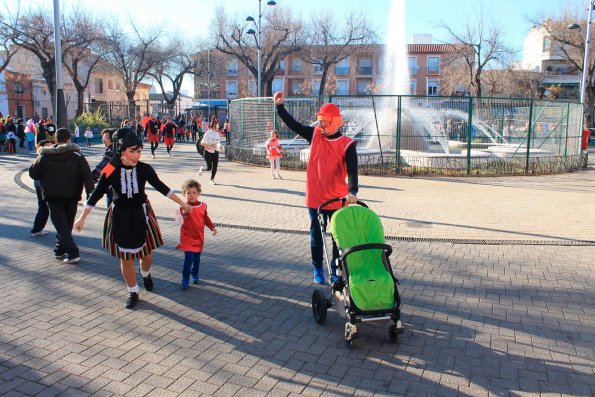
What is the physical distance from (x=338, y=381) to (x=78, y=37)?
3435cm

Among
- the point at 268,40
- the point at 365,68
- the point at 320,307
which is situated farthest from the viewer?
the point at 365,68

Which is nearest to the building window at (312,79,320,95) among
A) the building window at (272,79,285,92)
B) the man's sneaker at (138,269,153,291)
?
the building window at (272,79,285,92)

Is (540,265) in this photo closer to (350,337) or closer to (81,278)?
(350,337)

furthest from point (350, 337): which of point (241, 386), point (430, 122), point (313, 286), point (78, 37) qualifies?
point (78, 37)

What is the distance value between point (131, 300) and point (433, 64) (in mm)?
70276

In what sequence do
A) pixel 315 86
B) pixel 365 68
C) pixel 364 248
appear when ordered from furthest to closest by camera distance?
pixel 365 68 → pixel 315 86 → pixel 364 248

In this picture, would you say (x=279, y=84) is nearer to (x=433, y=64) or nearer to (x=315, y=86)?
(x=315, y=86)

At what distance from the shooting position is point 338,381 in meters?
3.67

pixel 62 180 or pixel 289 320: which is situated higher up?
pixel 62 180

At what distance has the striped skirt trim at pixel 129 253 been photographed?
16.1 feet

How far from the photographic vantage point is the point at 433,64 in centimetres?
6969

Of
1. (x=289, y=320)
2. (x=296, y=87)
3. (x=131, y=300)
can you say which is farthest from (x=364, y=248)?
(x=296, y=87)

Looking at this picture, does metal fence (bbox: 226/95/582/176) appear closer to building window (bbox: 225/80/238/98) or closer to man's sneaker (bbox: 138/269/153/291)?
man's sneaker (bbox: 138/269/153/291)

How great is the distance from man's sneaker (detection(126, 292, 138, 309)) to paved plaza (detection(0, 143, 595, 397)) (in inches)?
4.9
